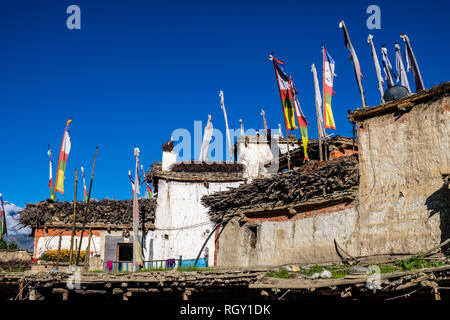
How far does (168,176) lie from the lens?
28.1 meters

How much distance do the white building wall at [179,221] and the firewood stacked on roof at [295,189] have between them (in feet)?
22.7

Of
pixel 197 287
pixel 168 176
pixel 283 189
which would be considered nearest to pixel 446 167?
pixel 283 189

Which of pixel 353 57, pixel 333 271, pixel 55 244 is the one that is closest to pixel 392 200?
pixel 333 271

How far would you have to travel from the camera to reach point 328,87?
19.1 m

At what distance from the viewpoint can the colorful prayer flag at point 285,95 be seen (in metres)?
19.5

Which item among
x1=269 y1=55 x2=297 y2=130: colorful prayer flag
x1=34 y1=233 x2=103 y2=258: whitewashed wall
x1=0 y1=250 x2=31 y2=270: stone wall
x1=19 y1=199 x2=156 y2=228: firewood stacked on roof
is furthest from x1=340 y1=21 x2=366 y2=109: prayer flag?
x1=0 y1=250 x2=31 y2=270: stone wall

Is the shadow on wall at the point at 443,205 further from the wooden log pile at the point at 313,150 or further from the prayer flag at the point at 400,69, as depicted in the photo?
the prayer flag at the point at 400,69

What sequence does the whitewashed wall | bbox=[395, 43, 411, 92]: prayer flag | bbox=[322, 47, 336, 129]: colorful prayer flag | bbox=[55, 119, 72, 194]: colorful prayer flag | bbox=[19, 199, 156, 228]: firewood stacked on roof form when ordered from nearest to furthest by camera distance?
bbox=[322, 47, 336, 129]: colorful prayer flag, bbox=[395, 43, 411, 92]: prayer flag, bbox=[55, 119, 72, 194]: colorful prayer flag, the whitewashed wall, bbox=[19, 199, 156, 228]: firewood stacked on roof

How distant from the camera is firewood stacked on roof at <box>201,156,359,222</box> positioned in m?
15.4

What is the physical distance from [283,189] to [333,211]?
8.28ft

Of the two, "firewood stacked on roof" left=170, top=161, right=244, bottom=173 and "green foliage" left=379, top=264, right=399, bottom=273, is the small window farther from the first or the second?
"firewood stacked on roof" left=170, top=161, right=244, bottom=173

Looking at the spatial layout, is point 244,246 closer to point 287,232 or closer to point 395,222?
point 287,232

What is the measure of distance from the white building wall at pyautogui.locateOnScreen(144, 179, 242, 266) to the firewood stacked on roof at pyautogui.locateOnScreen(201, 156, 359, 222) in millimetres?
6922

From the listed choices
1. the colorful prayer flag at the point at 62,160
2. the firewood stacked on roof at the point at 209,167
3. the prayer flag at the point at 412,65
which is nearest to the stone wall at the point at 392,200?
the prayer flag at the point at 412,65
